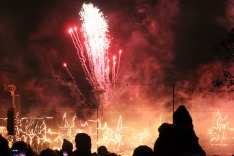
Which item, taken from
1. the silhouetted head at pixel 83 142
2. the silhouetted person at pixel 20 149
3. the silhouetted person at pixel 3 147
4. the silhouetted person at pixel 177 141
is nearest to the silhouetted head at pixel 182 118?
the silhouetted person at pixel 177 141

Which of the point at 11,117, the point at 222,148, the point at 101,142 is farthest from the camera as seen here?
the point at 222,148

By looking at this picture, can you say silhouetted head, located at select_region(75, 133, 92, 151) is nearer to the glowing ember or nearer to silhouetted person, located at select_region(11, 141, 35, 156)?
silhouetted person, located at select_region(11, 141, 35, 156)

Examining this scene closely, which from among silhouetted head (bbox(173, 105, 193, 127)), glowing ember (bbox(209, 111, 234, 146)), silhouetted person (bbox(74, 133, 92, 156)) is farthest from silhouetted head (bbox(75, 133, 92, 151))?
glowing ember (bbox(209, 111, 234, 146))

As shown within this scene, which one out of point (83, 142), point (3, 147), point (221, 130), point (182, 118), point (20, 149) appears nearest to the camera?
point (3, 147)

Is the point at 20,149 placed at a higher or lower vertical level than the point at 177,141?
lower

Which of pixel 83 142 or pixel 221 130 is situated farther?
pixel 221 130

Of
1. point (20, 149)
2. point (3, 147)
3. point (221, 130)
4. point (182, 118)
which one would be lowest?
point (221, 130)

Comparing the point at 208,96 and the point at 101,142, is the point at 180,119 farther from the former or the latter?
the point at 208,96

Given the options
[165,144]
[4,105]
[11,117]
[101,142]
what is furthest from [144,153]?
[4,105]

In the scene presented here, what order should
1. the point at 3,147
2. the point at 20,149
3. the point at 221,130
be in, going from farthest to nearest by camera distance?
1. the point at 221,130
2. the point at 20,149
3. the point at 3,147

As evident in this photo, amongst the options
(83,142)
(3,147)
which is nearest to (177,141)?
(83,142)

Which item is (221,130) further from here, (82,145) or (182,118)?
(182,118)

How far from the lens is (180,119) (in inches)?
255

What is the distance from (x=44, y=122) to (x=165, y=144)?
43.0 metres
